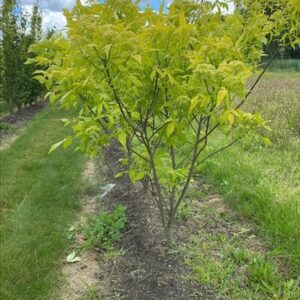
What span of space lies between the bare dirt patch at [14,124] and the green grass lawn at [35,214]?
1.20 metres

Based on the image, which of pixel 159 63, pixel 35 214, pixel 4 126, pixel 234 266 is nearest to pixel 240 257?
pixel 234 266

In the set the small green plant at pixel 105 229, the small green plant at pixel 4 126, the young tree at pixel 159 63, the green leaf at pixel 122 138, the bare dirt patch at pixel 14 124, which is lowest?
the bare dirt patch at pixel 14 124

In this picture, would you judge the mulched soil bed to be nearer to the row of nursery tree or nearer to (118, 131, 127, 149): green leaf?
(118, 131, 127, 149): green leaf

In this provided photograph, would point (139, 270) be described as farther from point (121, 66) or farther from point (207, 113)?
point (121, 66)

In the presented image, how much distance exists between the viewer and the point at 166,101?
7.32ft

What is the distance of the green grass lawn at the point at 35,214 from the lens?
8.75 ft

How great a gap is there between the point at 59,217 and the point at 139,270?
1.31 metres

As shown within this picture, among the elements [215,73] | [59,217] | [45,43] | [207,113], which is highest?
[45,43]

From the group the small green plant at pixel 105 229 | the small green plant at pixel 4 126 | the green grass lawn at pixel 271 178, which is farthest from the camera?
the small green plant at pixel 4 126

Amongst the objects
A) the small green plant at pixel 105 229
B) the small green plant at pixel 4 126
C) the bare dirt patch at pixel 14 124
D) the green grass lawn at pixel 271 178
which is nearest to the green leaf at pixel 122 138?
the small green plant at pixel 105 229

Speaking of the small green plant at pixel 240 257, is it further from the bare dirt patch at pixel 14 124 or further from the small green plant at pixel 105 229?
the bare dirt patch at pixel 14 124

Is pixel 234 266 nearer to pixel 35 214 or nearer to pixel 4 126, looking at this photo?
pixel 35 214

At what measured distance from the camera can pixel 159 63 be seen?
2020 millimetres

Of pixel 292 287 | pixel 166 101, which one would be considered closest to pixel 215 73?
Result: pixel 166 101
